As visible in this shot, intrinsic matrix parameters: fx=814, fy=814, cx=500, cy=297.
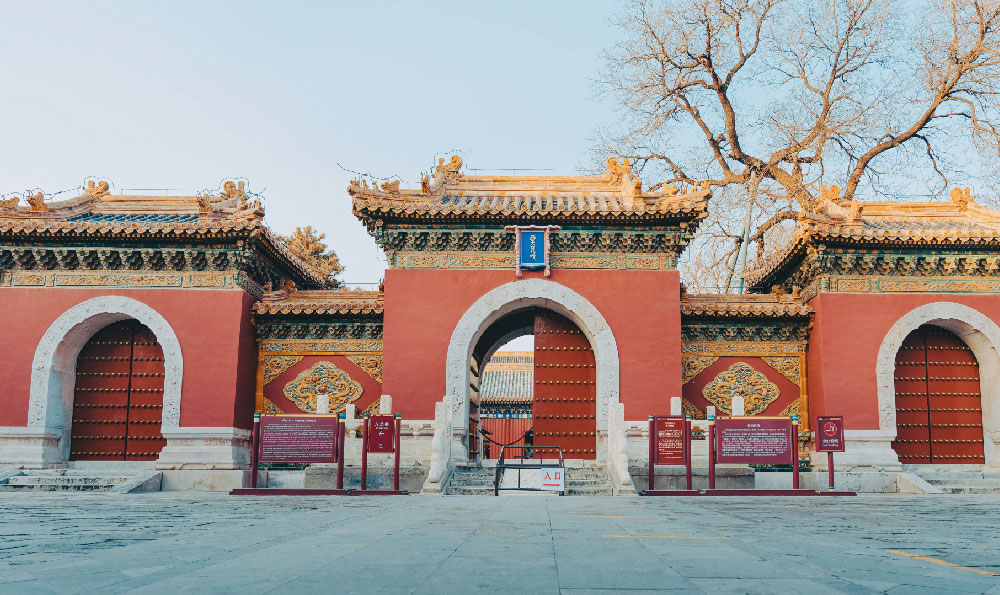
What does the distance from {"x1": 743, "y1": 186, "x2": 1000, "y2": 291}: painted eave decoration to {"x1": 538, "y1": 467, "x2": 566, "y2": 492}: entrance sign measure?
19.1 ft

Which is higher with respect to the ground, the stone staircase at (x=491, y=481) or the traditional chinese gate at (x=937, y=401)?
the traditional chinese gate at (x=937, y=401)

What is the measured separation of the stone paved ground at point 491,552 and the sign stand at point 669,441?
478cm

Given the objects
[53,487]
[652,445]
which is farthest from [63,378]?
[652,445]

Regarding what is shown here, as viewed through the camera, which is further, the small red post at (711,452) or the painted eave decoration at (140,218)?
the painted eave decoration at (140,218)

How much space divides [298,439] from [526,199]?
598 cm

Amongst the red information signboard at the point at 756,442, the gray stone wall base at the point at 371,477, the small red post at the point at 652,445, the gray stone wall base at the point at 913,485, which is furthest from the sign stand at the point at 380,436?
the gray stone wall base at the point at 913,485

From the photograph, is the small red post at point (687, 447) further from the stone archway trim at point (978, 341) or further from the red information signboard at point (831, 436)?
the stone archway trim at point (978, 341)

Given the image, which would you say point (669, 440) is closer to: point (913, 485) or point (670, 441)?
point (670, 441)

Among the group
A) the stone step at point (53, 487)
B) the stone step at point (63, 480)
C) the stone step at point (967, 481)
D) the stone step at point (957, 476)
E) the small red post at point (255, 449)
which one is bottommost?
the stone step at point (53, 487)

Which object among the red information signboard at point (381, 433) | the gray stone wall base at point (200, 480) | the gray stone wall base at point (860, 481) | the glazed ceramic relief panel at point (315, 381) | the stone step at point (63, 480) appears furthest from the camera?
the glazed ceramic relief panel at point (315, 381)

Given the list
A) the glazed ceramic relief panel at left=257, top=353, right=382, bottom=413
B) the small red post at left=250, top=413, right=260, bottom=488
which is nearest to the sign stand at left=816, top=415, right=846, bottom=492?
the glazed ceramic relief panel at left=257, top=353, right=382, bottom=413

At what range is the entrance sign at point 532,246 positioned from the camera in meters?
13.7

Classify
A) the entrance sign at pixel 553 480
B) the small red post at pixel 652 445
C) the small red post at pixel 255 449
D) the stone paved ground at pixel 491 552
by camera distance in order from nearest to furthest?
the stone paved ground at pixel 491 552, the entrance sign at pixel 553 480, the small red post at pixel 255 449, the small red post at pixel 652 445

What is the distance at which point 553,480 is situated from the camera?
11.6m
